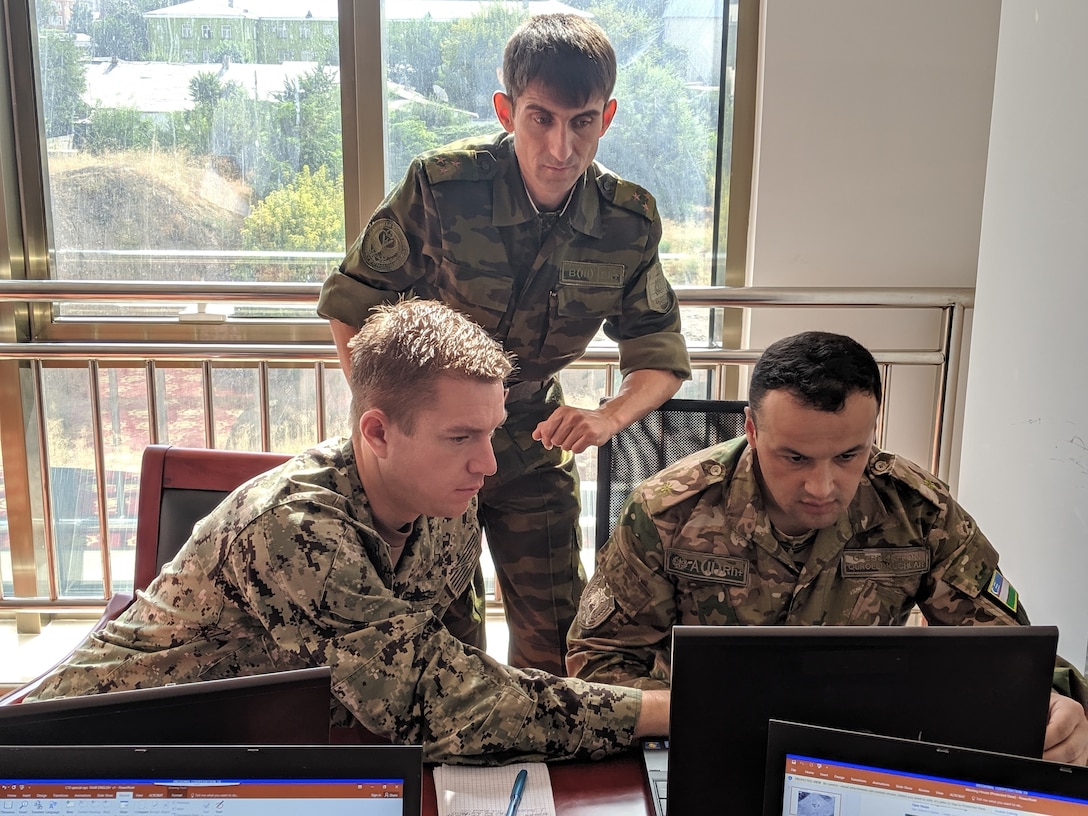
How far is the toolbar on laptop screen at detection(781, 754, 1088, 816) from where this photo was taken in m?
0.71

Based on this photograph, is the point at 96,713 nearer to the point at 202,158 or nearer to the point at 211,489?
the point at 211,489

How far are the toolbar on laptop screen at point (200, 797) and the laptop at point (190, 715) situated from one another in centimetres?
5

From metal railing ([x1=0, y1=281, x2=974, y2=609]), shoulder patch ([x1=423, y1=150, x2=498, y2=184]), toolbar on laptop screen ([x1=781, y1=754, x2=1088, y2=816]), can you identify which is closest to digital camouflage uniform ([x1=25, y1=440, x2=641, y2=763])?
toolbar on laptop screen ([x1=781, y1=754, x2=1088, y2=816])

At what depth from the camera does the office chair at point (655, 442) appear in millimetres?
1647

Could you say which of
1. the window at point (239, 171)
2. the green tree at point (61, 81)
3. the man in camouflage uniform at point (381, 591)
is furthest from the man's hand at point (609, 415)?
the green tree at point (61, 81)

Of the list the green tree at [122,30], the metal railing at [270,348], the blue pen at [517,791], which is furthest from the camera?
the green tree at [122,30]

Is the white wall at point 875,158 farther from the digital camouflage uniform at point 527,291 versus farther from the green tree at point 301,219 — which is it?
the green tree at point 301,219

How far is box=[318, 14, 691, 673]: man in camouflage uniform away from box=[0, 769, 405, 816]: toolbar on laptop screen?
3.33 ft

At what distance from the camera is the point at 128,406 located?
285cm

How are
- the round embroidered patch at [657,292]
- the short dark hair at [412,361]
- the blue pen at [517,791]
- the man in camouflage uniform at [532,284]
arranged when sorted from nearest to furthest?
the blue pen at [517,791], the short dark hair at [412,361], the man in camouflage uniform at [532,284], the round embroidered patch at [657,292]

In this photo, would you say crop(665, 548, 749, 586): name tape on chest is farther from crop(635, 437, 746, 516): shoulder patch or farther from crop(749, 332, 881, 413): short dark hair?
crop(749, 332, 881, 413): short dark hair

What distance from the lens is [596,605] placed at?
54.7 inches

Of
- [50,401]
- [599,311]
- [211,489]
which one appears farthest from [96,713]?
[50,401]

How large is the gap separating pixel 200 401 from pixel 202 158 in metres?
0.71
